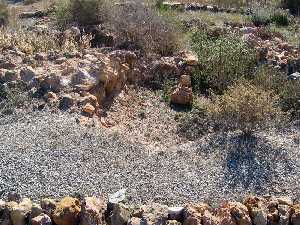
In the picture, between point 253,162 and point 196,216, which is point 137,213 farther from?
point 253,162

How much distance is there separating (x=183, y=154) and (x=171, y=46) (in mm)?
3872

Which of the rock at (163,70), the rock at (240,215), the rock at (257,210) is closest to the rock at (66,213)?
the rock at (240,215)

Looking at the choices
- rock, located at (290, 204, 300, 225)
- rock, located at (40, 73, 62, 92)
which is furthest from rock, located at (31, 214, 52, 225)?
rock, located at (40, 73, 62, 92)

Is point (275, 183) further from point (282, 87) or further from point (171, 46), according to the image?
point (171, 46)

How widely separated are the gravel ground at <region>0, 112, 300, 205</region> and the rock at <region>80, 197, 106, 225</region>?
31 centimetres

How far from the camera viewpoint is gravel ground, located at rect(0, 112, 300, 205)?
647 centimetres

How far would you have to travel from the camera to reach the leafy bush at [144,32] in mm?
10469

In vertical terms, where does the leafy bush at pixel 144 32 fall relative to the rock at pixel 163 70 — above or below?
above

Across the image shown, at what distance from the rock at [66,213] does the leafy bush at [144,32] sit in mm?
4880

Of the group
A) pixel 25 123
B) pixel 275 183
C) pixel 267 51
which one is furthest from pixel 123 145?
pixel 267 51

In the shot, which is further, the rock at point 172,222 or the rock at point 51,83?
the rock at point 51,83

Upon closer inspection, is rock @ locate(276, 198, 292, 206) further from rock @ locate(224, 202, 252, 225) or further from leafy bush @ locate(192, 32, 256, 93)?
leafy bush @ locate(192, 32, 256, 93)

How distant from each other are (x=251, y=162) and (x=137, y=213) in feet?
5.74

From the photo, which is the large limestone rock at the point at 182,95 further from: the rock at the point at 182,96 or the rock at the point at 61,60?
the rock at the point at 61,60
